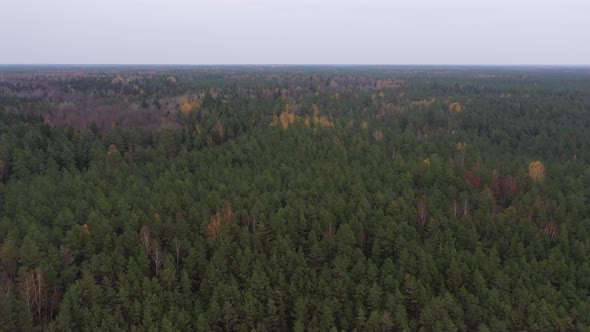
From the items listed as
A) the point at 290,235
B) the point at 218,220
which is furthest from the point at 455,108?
the point at 218,220

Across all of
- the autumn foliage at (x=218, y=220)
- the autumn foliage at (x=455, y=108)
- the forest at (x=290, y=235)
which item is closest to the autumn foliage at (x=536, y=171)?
the forest at (x=290, y=235)

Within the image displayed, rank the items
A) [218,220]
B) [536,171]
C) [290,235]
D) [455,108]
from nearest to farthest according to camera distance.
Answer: [290,235] < [218,220] < [536,171] < [455,108]

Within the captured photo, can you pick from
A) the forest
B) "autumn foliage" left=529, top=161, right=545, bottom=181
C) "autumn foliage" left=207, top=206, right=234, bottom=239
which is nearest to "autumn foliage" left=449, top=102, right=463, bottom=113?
the forest

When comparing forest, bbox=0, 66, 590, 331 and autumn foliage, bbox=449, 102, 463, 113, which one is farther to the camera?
autumn foliage, bbox=449, 102, 463, 113

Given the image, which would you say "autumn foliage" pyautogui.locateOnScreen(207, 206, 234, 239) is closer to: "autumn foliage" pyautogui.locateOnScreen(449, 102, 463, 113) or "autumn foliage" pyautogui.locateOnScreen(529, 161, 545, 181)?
"autumn foliage" pyautogui.locateOnScreen(529, 161, 545, 181)

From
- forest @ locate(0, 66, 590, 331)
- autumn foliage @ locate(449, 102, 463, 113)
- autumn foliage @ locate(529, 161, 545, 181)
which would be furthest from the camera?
autumn foliage @ locate(449, 102, 463, 113)

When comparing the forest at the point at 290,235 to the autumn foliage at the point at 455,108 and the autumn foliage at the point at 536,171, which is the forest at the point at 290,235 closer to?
the autumn foliage at the point at 536,171

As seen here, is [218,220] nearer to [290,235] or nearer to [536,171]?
[290,235]

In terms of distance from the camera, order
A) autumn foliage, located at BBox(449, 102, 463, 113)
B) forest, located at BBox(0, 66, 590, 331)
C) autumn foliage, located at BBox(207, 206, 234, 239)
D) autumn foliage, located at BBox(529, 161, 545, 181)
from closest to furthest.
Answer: forest, located at BBox(0, 66, 590, 331) → autumn foliage, located at BBox(207, 206, 234, 239) → autumn foliage, located at BBox(529, 161, 545, 181) → autumn foliage, located at BBox(449, 102, 463, 113)
